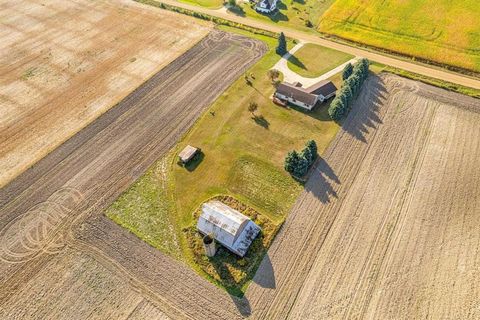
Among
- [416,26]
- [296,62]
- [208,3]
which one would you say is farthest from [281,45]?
[416,26]

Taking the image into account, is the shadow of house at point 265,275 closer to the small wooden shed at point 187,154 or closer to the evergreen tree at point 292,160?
the evergreen tree at point 292,160

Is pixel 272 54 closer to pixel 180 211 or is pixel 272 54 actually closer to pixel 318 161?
pixel 318 161

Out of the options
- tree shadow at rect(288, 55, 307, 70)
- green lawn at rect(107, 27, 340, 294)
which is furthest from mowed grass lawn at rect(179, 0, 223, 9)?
green lawn at rect(107, 27, 340, 294)

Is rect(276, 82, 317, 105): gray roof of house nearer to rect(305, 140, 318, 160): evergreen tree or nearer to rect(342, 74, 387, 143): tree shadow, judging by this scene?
rect(342, 74, 387, 143): tree shadow

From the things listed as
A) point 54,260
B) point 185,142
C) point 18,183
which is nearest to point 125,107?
point 185,142

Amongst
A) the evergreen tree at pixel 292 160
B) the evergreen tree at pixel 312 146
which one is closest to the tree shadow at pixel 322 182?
the evergreen tree at pixel 312 146
